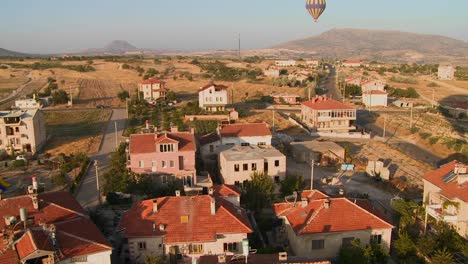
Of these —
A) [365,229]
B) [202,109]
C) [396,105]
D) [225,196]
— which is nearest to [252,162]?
[225,196]

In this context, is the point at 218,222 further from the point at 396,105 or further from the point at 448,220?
the point at 396,105

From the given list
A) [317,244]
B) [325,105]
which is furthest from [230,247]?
[325,105]

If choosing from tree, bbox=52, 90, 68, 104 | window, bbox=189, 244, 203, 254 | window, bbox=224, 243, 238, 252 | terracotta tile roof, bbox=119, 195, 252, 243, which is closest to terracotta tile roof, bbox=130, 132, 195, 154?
terracotta tile roof, bbox=119, 195, 252, 243

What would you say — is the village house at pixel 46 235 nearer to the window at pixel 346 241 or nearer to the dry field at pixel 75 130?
the window at pixel 346 241

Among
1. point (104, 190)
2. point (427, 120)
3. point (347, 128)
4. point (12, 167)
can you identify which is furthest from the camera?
point (427, 120)

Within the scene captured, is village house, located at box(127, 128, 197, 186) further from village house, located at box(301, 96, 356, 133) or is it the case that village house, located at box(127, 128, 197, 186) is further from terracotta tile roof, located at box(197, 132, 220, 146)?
village house, located at box(301, 96, 356, 133)
